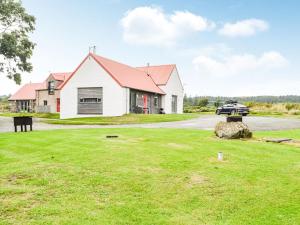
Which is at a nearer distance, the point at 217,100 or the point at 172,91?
the point at 172,91

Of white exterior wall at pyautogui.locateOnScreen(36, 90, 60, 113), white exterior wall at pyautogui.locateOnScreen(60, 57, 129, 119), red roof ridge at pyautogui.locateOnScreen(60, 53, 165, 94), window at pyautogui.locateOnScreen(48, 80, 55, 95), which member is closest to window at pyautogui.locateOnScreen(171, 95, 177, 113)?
red roof ridge at pyautogui.locateOnScreen(60, 53, 165, 94)

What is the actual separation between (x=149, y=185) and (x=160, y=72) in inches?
1761

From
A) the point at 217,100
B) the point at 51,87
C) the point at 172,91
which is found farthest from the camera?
the point at 217,100

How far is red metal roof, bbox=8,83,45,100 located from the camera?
2608 inches

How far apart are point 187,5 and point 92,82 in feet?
56.5

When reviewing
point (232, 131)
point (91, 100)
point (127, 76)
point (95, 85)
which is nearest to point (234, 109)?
point (127, 76)

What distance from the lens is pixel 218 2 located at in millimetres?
25531

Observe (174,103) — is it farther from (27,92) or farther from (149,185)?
(149,185)

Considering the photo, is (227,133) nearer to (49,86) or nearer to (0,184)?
(0,184)

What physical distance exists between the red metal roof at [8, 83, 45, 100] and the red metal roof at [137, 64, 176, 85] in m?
25.2

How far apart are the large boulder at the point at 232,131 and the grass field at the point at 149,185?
10.3ft

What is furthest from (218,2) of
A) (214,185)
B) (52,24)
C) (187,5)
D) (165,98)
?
(165,98)

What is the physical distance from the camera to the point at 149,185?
7488 millimetres

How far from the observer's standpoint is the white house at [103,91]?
123 feet
